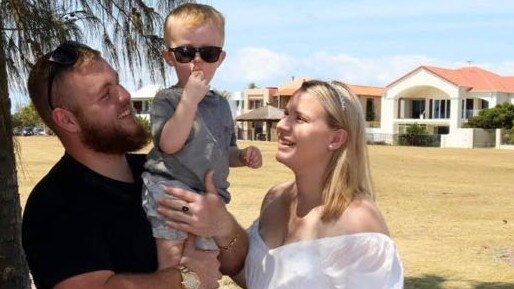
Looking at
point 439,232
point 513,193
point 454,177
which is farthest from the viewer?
point 454,177

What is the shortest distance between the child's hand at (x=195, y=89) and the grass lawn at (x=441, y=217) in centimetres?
179

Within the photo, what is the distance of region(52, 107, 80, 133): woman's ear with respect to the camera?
6.96 feet

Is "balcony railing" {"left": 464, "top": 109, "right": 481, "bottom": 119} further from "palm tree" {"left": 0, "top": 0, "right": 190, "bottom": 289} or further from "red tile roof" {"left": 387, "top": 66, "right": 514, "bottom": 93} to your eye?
"palm tree" {"left": 0, "top": 0, "right": 190, "bottom": 289}

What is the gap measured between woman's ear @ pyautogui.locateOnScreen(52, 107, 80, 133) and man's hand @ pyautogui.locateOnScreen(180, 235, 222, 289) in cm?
48

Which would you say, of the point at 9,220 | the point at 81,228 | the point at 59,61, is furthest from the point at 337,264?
the point at 9,220

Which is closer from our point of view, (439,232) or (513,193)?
(439,232)

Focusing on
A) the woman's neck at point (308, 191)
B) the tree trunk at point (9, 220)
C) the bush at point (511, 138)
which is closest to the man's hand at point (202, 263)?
the woman's neck at point (308, 191)

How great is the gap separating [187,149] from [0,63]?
4.71 ft

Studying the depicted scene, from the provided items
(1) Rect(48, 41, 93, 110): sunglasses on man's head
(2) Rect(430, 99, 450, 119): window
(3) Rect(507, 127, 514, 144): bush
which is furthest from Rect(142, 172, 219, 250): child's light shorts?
(2) Rect(430, 99, 450, 119): window

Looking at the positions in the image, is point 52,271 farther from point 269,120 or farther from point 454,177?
point 269,120

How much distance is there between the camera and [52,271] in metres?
1.95

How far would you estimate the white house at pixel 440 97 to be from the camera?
55.6 m

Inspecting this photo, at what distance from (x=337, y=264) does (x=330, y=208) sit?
0.56 feet

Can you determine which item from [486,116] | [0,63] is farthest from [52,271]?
[486,116]
